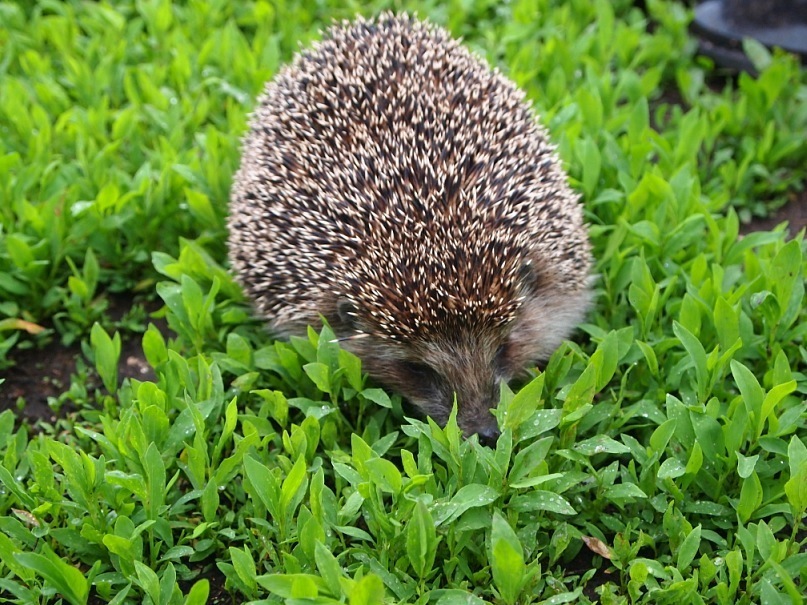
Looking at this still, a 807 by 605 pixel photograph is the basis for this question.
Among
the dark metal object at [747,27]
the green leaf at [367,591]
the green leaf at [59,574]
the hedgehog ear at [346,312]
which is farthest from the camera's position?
the dark metal object at [747,27]

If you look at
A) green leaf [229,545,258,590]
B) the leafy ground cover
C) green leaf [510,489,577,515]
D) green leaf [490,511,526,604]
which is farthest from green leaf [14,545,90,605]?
green leaf [510,489,577,515]

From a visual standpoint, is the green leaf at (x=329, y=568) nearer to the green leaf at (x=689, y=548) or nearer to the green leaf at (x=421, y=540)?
the green leaf at (x=421, y=540)

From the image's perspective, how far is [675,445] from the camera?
3895mm

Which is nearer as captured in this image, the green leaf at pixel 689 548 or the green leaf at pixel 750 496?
the green leaf at pixel 689 548

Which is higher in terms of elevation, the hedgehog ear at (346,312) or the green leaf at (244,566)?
the hedgehog ear at (346,312)

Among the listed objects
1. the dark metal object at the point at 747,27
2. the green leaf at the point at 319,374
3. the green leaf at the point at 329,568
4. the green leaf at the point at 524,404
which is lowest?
the green leaf at the point at 329,568

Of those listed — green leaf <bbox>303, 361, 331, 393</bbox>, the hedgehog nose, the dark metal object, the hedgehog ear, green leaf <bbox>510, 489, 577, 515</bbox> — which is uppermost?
the dark metal object

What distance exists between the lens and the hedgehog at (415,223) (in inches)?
162

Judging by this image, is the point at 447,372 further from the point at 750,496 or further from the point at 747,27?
the point at 747,27

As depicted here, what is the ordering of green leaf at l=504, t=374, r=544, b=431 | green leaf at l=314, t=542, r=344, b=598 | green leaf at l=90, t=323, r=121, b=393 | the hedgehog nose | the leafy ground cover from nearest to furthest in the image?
green leaf at l=314, t=542, r=344, b=598 < the leafy ground cover < green leaf at l=504, t=374, r=544, b=431 < the hedgehog nose < green leaf at l=90, t=323, r=121, b=393

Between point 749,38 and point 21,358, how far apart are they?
560cm

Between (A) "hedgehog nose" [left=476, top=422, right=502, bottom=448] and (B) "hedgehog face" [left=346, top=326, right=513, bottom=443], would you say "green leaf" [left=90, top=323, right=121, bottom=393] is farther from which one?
(A) "hedgehog nose" [left=476, top=422, right=502, bottom=448]

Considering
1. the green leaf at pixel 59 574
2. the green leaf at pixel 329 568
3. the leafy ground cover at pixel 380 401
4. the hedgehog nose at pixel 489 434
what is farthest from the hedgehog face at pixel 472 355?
the green leaf at pixel 59 574

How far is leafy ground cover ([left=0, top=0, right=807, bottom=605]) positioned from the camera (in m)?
3.49
